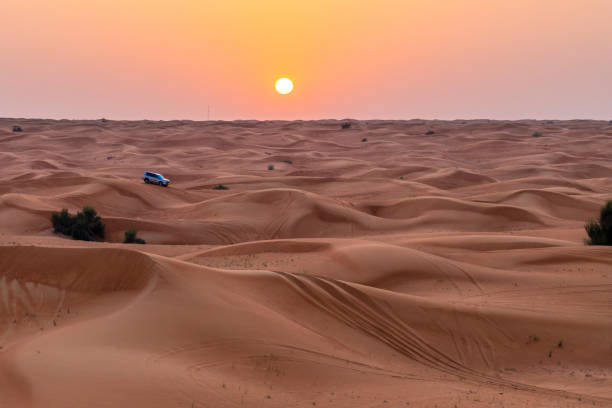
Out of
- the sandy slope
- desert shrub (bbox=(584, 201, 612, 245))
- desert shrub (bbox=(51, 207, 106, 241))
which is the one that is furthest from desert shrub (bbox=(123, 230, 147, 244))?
desert shrub (bbox=(584, 201, 612, 245))

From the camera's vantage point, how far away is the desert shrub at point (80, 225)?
898 inches

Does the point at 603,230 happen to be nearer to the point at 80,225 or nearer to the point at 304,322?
the point at 304,322

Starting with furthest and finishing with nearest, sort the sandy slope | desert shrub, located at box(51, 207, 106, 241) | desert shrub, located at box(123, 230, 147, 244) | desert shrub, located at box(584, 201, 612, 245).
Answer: desert shrub, located at box(51, 207, 106, 241), desert shrub, located at box(123, 230, 147, 244), desert shrub, located at box(584, 201, 612, 245), the sandy slope

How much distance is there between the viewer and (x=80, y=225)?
75.4 ft

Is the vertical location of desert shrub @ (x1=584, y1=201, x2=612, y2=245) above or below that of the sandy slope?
above

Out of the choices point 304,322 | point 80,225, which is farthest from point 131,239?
point 304,322

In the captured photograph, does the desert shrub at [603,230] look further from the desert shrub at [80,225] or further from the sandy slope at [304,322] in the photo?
the desert shrub at [80,225]

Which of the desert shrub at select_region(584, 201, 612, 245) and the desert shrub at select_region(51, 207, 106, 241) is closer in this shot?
the desert shrub at select_region(584, 201, 612, 245)

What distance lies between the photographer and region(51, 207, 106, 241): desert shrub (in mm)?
22812

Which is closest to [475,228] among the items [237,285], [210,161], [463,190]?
[463,190]

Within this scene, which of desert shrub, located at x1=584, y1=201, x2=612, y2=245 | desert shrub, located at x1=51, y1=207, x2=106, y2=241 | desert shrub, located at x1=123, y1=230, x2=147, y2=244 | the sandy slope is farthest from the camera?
desert shrub, located at x1=51, y1=207, x2=106, y2=241

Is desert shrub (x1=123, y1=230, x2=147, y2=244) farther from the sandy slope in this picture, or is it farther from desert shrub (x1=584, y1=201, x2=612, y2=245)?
desert shrub (x1=584, y1=201, x2=612, y2=245)

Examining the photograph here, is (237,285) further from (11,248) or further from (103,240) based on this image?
(103,240)

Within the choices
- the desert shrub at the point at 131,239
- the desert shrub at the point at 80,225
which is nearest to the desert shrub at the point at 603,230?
the desert shrub at the point at 131,239
